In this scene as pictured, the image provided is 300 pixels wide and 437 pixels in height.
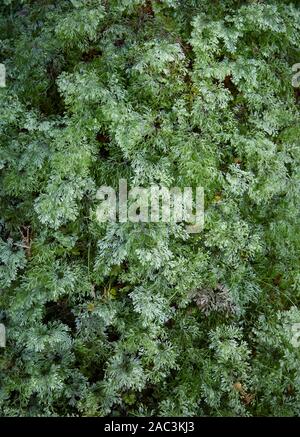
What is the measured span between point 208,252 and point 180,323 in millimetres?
645

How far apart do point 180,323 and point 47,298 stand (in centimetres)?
112

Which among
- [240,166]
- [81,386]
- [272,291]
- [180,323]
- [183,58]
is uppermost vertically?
[183,58]

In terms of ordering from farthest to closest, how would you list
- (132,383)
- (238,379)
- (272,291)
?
(272,291) → (238,379) → (132,383)

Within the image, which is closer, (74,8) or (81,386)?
(81,386)

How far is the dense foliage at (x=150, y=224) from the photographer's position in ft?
11.2

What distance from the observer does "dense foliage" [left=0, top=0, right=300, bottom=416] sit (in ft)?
11.2

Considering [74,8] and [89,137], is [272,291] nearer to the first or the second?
[89,137]

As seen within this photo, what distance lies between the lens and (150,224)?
3.43 metres

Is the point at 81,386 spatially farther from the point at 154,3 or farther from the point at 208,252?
the point at 154,3

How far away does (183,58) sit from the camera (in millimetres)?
3568

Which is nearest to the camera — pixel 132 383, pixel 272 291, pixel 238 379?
pixel 132 383

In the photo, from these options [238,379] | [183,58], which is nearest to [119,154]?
[183,58]

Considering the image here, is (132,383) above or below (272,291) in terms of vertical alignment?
below

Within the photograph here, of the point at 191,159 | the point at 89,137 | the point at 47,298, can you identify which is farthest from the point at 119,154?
the point at 47,298
